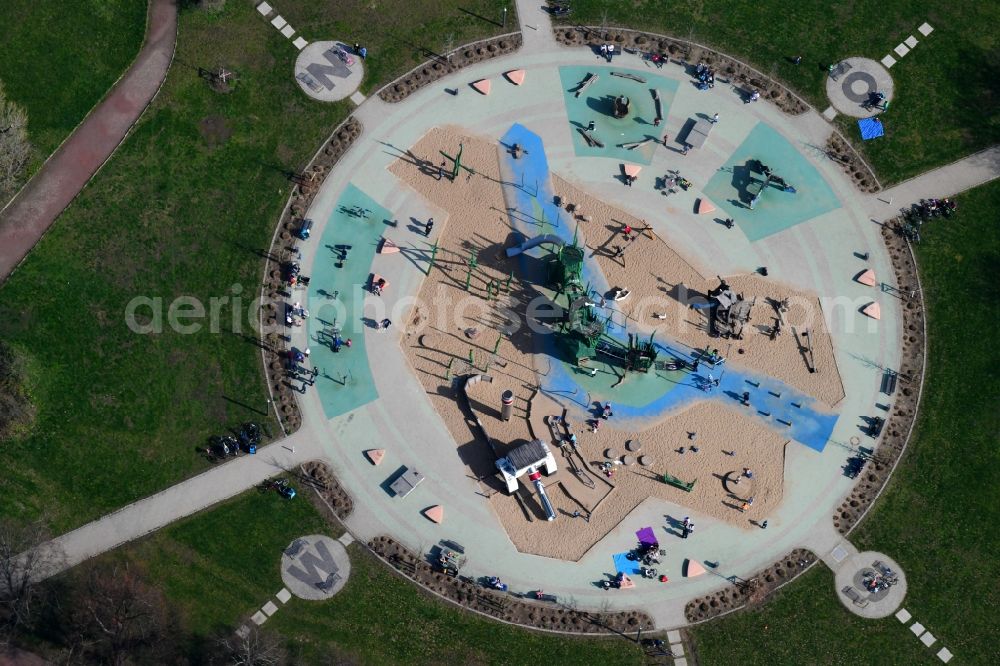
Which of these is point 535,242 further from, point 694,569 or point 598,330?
point 694,569

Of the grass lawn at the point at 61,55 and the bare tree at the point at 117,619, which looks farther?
the grass lawn at the point at 61,55

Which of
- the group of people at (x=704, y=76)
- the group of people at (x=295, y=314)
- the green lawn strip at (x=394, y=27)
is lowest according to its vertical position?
the group of people at (x=704, y=76)

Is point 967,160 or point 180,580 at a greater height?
point 180,580

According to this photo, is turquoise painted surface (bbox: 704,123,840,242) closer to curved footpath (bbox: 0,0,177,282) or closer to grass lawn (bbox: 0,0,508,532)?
grass lawn (bbox: 0,0,508,532)

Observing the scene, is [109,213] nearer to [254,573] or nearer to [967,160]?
[254,573]

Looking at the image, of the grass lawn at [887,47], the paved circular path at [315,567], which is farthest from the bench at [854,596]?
the paved circular path at [315,567]

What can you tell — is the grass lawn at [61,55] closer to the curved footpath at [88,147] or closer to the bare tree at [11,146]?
the curved footpath at [88,147]

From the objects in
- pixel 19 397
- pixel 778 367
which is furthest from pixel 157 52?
pixel 778 367

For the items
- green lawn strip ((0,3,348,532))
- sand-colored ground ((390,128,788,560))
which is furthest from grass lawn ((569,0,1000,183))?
green lawn strip ((0,3,348,532))

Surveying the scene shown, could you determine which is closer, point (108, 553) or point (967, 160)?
point (108, 553)
